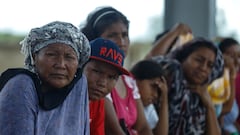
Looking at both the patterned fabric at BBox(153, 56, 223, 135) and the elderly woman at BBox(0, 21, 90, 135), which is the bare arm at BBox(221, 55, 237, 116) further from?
the elderly woman at BBox(0, 21, 90, 135)

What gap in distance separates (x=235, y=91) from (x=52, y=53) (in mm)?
2925

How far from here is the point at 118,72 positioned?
2.93 meters

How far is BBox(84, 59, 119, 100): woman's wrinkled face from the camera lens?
2869 millimetres

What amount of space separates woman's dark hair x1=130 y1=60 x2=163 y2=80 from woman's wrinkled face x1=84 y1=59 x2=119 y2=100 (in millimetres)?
877

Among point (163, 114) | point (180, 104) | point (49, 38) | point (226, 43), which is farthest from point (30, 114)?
point (226, 43)

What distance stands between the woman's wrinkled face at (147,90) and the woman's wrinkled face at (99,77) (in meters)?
0.85

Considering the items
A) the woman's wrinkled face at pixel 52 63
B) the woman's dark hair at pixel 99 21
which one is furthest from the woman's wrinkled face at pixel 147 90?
the woman's wrinkled face at pixel 52 63

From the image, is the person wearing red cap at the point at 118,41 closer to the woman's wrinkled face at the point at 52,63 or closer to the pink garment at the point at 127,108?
the pink garment at the point at 127,108

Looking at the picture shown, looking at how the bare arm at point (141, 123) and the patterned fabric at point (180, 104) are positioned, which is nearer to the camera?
the bare arm at point (141, 123)

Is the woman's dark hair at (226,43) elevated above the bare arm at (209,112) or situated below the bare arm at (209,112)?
above

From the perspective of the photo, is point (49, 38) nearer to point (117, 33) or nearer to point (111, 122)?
point (111, 122)

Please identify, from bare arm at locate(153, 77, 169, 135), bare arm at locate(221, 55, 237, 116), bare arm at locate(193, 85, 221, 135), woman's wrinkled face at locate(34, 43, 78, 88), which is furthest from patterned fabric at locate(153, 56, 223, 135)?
woman's wrinkled face at locate(34, 43, 78, 88)

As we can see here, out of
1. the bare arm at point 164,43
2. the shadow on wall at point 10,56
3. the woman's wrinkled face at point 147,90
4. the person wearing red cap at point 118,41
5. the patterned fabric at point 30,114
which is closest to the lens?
the patterned fabric at point 30,114

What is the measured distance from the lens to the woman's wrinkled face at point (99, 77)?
287cm
